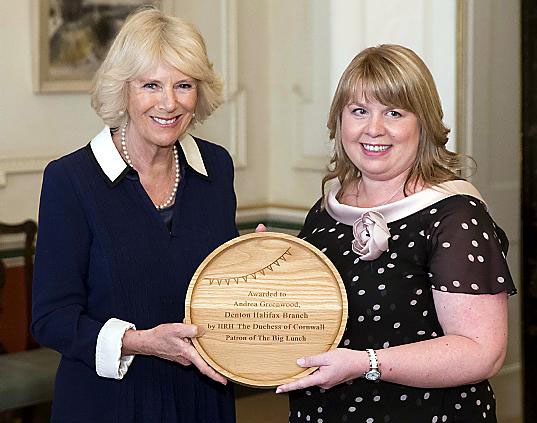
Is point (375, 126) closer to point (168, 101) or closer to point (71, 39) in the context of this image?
point (168, 101)

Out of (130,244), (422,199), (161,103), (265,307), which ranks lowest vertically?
(265,307)

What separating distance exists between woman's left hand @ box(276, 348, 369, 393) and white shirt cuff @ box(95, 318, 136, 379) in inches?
18.9

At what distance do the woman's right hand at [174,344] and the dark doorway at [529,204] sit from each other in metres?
2.78

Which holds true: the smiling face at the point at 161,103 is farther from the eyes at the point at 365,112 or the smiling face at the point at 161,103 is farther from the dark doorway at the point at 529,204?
the dark doorway at the point at 529,204

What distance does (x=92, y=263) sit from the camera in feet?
9.01

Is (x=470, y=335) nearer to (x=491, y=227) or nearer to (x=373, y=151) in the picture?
(x=491, y=227)

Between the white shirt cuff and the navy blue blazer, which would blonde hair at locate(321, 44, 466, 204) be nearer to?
the navy blue blazer

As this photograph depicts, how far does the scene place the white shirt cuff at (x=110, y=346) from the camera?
2.66m

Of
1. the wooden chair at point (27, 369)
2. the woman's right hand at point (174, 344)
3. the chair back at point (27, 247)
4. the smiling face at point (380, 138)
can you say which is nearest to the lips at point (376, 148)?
the smiling face at point (380, 138)

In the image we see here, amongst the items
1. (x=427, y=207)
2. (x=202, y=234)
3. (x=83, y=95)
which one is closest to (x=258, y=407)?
(x=83, y=95)

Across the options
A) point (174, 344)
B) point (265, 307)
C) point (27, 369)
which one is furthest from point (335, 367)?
point (27, 369)

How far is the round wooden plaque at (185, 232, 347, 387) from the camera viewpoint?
102 inches

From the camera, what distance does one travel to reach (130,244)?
9.07 feet

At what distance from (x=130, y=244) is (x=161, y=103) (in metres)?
0.37
